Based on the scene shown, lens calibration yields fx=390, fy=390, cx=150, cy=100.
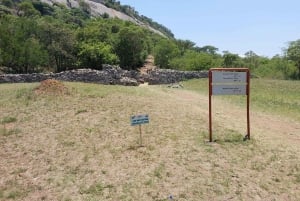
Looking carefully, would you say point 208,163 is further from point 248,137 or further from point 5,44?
point 5,44

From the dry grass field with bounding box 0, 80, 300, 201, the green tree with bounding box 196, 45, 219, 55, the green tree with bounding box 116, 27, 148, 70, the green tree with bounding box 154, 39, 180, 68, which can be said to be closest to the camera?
the dry grass field with bounding box 0, 80, 300, 201

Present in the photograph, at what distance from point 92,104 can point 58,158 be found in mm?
4262

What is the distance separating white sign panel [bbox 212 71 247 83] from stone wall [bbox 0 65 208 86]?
12581mm

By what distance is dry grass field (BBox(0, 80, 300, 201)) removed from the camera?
7.13 meters

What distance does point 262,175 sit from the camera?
7.61 meters

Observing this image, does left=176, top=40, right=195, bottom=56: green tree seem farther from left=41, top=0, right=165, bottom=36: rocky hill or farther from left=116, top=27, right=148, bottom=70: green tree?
left=41, top=0, right=165, bottom=36: rocky hill

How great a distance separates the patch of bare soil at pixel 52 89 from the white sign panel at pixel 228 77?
21.4ft

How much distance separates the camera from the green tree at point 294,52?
180 ft

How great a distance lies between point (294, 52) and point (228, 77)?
165ft

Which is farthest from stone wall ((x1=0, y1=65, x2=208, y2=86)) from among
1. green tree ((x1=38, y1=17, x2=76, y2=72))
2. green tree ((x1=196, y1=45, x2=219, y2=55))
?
green tree ((x1=196, y1=45, x2=219, y2=55))

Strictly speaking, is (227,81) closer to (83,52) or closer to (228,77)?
(228,77)

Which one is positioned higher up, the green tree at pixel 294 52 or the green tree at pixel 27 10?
the green tree at pixel 27 10

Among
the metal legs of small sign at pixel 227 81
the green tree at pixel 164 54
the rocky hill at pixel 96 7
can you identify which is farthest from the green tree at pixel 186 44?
the metal legs of small sign at pixel 227 81

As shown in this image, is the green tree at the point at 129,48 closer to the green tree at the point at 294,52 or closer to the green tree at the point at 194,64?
the green tree at the point at 194,64
